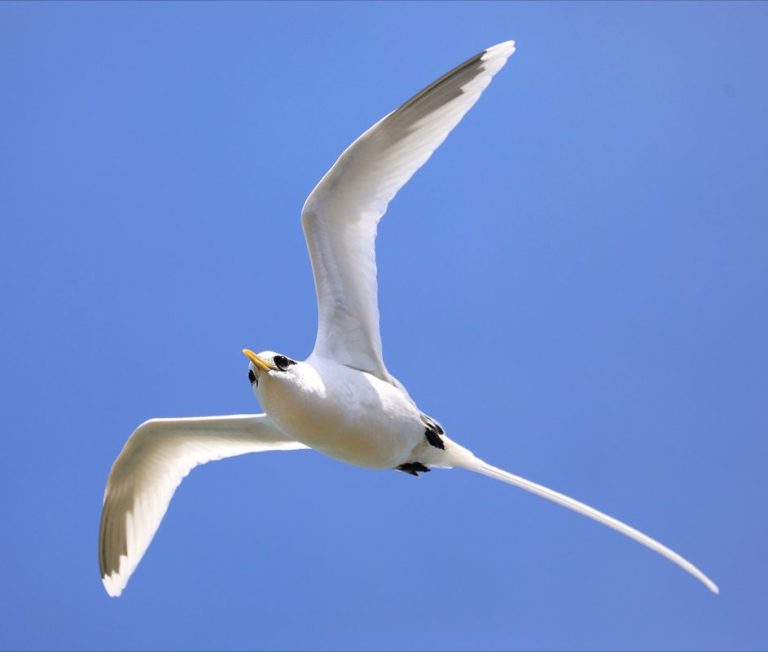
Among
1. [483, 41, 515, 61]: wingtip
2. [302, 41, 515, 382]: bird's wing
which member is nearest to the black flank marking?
[302, 41, 515, 382]: bird's wing

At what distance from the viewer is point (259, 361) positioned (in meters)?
3.52

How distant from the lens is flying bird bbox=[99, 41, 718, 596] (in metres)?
3.65

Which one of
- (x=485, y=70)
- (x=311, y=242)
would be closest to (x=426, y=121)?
(x=485, y=70)

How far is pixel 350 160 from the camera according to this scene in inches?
156

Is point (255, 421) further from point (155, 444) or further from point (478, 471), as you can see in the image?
point (478, 471)

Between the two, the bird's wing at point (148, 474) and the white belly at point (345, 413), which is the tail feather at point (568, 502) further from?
the bird's wing at point (148, 474)

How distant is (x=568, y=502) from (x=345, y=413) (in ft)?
2.52

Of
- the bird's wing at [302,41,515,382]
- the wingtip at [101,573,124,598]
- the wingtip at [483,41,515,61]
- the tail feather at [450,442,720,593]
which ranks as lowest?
the wingtip at [101,573,124,598]

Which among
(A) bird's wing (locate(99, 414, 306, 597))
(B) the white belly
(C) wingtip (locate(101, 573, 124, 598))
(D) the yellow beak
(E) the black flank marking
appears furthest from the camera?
(C) wingtip (locate(101, 573, 124, 598))

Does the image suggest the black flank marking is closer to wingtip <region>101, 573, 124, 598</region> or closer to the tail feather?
the tail feather

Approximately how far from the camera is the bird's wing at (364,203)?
3.95 m

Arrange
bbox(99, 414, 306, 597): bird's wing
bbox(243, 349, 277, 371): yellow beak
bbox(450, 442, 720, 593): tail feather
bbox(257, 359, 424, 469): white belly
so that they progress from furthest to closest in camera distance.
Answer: bbox(99, 414, 306, 597): bird's wing → bbox(257, 359, 424, 469): white belly → bbox(243, 349, 277, 371): yellow beak → bbox(450, 442, 720, 593): tail feather

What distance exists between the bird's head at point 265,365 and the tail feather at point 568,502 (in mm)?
759

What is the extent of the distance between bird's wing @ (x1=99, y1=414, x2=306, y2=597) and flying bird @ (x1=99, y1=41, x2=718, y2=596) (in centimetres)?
5
